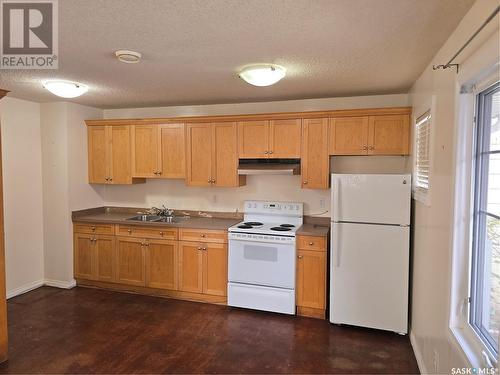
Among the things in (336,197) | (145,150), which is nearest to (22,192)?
(145,150)

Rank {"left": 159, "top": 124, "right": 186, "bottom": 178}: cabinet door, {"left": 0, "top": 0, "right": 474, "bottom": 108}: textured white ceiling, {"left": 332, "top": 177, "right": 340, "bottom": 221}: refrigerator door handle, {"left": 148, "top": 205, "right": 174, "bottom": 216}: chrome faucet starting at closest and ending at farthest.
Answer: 1. {"left": 0, "top": 0, "right": 474, "bottom": 108}: textured white ceiling
2. {"left": 332, "top": 177, "right": 340, "bottom": 221}: refrigerator door handle
3. {"left": 159, "top": 124, "right": 186, "bottom": 178}: cabinet door
4. {"left": 148, "top": 205, "right": 174, "bottom": 216}: chrome faucet

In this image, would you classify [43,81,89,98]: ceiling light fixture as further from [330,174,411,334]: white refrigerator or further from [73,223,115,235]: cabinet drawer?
[330,174,411,334]: white refrigerator

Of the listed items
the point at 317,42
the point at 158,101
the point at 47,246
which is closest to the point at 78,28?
the point at 317,42

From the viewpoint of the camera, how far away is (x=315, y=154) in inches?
146

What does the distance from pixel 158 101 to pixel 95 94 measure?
74cm

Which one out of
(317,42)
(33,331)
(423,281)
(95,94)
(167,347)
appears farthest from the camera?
(95,94)

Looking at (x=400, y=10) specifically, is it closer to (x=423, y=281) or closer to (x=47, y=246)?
(x=423, y=281)

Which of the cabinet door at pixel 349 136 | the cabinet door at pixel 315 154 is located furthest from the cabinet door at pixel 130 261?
the cabinet door at pixel 349 136

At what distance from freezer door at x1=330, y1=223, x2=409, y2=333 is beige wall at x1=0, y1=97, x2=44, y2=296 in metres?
3.79

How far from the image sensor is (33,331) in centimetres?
321

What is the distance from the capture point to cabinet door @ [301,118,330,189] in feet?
12.0

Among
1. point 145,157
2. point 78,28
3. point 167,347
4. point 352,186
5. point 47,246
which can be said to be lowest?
point 167,347

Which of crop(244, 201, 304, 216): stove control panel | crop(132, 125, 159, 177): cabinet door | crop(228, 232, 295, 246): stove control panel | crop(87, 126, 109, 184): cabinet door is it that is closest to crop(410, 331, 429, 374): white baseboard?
crop(228, 232, 295, 246): stove control panel

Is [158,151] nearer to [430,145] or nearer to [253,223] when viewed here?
[253,223]
